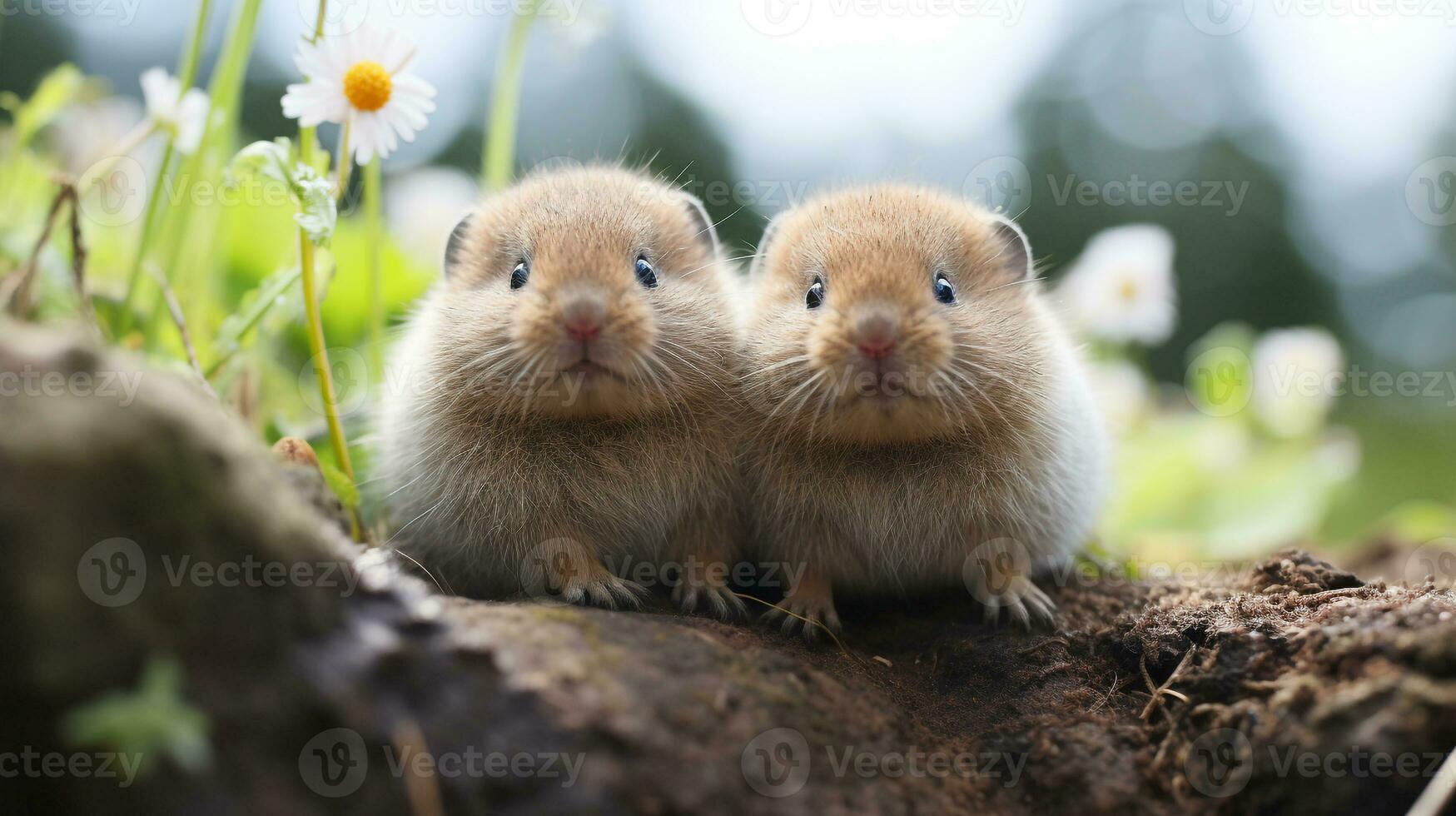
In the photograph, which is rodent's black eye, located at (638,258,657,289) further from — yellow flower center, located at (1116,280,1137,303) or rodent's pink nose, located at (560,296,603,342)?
yellow flower center, located at (1116,280,1137,303)

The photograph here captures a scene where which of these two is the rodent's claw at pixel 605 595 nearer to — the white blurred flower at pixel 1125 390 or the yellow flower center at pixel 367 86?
the yellow flower center at pixel 367 86

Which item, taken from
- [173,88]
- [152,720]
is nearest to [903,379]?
[152,720]
